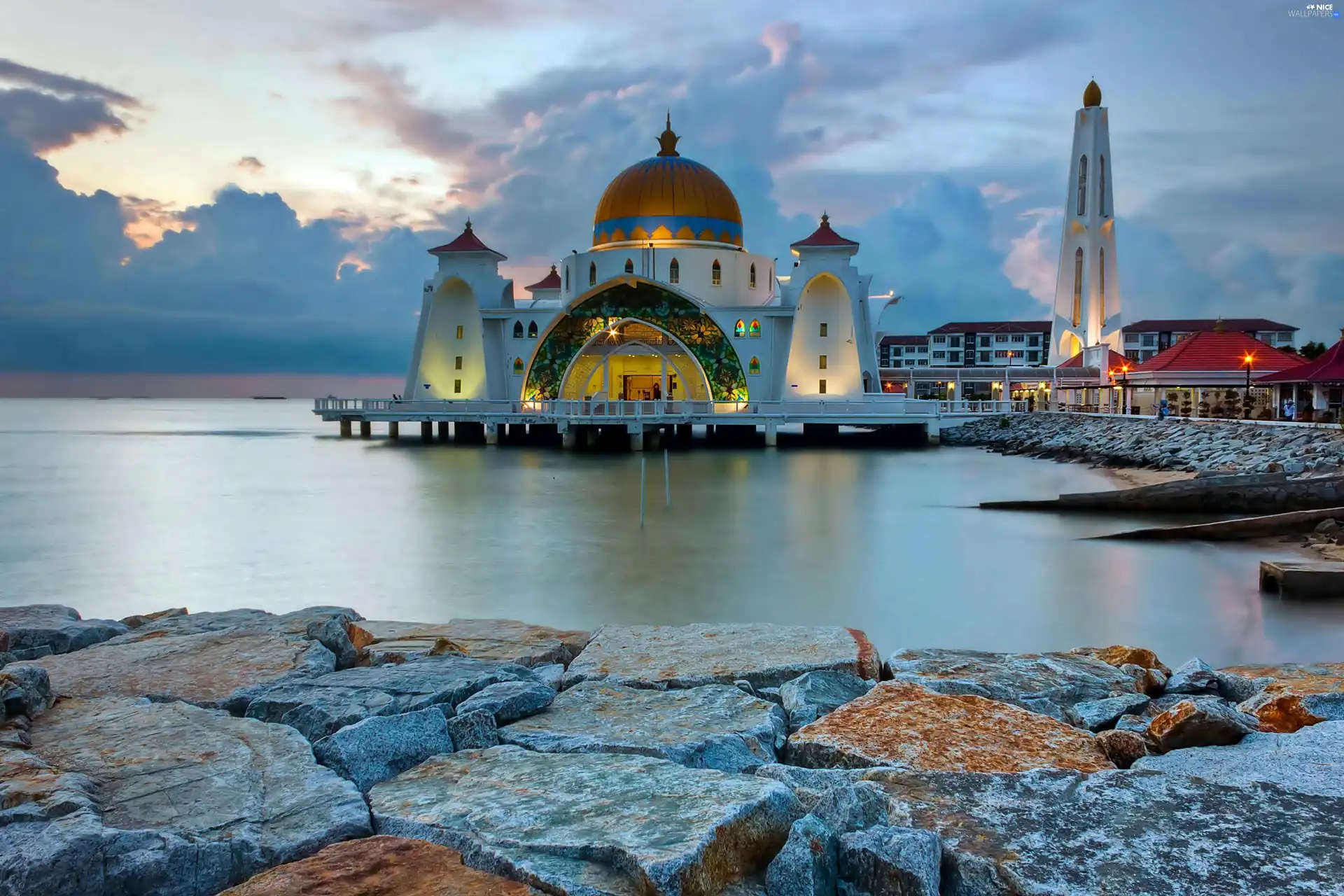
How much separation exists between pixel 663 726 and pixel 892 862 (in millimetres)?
1264

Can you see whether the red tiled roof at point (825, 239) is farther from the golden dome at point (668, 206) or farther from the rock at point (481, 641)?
the rock at point (481, 641)

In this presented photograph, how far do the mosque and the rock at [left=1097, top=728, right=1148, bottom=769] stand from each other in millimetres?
30290

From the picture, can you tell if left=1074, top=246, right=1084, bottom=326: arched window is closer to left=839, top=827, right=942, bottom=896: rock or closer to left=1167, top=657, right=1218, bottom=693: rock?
left=1167, top=657, right=1218, bottom=693: rock

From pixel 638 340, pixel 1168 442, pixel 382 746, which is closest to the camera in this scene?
pixel 382 746

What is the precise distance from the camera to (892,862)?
7.57 feet

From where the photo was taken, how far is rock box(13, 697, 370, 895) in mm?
2312

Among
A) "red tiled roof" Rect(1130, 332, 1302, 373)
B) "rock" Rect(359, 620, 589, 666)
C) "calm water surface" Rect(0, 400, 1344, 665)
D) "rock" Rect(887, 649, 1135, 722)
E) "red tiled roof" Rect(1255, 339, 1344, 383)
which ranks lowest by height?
"calm water surface" Rect(0, 400, 1344, 665)

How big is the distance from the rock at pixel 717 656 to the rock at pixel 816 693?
145mm

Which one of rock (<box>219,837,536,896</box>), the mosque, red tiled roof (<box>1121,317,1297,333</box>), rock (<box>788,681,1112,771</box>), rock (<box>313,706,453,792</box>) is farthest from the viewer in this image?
red tiled roof (<box>1121,317,1297,333</box>)

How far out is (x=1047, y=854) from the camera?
241cm

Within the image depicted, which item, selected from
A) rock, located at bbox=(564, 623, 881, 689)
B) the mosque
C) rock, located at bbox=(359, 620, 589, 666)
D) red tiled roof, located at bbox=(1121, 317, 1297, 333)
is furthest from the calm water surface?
red tiled roof, located at bbox=(1121, 317, 1297, 333)

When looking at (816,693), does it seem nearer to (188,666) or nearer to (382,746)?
(382,746)

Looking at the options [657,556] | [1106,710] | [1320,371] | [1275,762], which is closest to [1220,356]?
[1320,371]

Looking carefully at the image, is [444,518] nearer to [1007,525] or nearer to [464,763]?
[1007,525]
